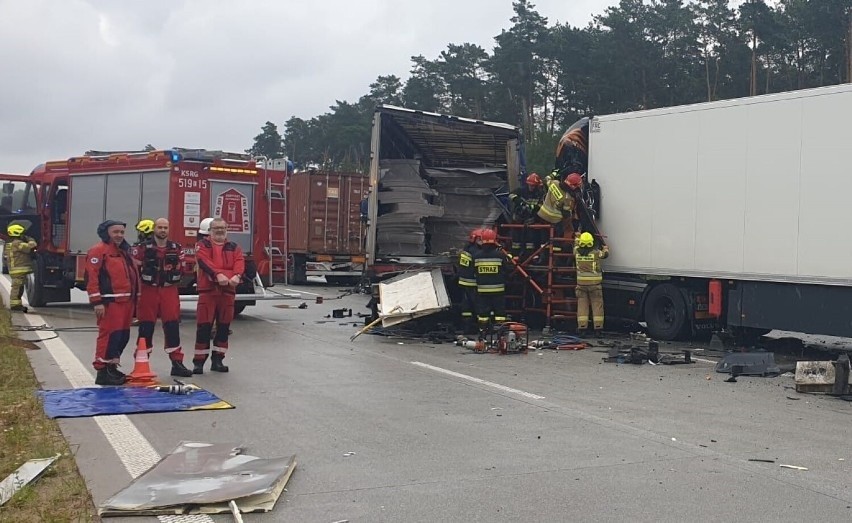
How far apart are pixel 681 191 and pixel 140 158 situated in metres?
9.83

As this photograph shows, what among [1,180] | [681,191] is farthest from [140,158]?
[681,191]

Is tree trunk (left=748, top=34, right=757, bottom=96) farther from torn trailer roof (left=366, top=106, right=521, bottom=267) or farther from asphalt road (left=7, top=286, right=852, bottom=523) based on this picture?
asphalt road (left=7, top=286, right=852, bottom=523)

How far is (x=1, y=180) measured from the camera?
18.2 metres

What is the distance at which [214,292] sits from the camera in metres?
9.97

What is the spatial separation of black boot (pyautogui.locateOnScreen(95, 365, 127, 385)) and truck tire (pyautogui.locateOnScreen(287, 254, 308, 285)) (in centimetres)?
1800

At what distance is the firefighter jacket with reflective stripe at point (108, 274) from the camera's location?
9.12m

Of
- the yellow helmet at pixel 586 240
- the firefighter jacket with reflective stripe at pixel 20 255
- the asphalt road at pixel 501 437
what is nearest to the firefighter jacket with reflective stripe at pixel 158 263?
the asphalt road at pixel 501 437

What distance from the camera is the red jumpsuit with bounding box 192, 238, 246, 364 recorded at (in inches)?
388

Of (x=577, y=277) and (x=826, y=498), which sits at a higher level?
(x=577, y=277)

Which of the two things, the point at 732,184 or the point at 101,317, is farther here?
the point at 732,184

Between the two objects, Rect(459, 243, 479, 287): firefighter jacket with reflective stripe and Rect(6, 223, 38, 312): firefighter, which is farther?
Rect(6, 223, 38, 312): firefighter

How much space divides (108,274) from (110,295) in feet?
0.72

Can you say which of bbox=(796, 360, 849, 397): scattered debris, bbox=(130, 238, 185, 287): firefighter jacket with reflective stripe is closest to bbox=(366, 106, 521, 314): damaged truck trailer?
bbox=(130, 238, 185, 287): firefighter jacket with reflective stripe

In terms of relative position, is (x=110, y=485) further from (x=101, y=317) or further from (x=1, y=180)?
(x=1, y=180)
